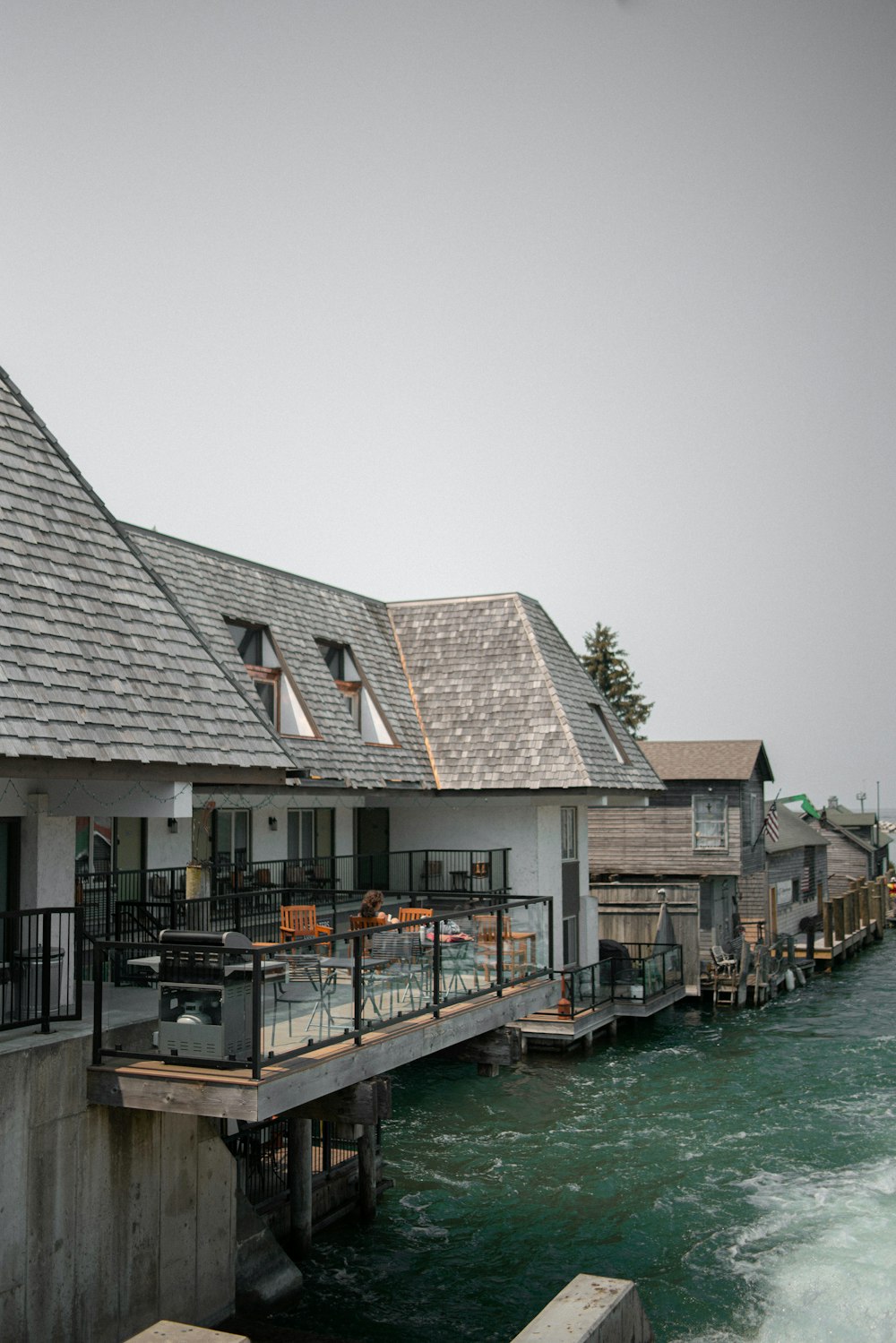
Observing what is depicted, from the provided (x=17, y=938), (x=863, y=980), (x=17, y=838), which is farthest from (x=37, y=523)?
(x=863, y=980)

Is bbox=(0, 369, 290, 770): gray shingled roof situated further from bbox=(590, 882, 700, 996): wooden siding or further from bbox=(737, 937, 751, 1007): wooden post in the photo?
bbox=(737, 937, 751, 1007): wooden post

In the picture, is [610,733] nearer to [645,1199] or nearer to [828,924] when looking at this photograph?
[645,1199]

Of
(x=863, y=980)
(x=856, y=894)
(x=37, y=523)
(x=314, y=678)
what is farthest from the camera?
(x=856, y=894)

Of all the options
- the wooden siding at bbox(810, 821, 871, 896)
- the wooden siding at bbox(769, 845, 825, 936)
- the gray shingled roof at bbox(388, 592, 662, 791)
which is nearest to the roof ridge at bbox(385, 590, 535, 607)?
the gray shingled roof at bbox(388, 592, 662, 791)

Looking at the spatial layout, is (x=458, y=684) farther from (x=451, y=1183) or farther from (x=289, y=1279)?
(x=289, y=1279)

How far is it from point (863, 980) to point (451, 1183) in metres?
28.6

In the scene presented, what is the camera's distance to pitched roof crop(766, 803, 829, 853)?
47.8 meters

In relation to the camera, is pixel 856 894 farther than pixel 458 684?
Yes

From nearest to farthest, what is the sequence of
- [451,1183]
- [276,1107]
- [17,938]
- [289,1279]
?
[276,1107] < [17,938] < [289,1279] < [451,1183]

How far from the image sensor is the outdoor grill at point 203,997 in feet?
37.3

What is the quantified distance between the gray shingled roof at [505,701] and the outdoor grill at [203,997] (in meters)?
17.0

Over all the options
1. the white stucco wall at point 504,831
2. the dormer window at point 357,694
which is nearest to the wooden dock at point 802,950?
the white stucco wall at point 504,831

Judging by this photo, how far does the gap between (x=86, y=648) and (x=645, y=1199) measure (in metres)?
13.4

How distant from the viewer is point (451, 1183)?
21.0 m
